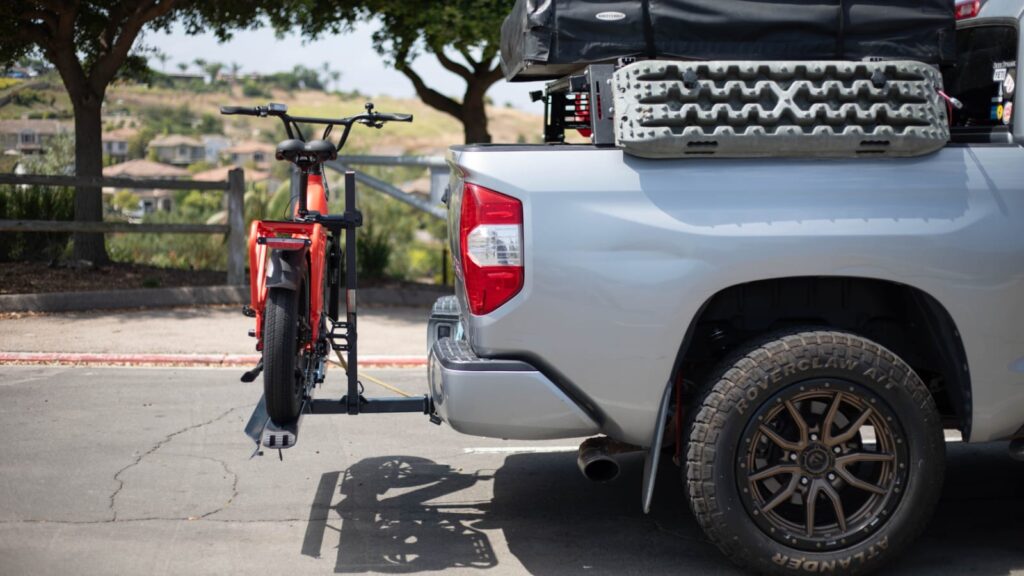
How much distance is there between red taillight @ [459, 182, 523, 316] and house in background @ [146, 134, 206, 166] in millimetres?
45409

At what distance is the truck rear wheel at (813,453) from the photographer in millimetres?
4520

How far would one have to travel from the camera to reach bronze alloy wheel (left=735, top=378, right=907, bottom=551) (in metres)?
4.55

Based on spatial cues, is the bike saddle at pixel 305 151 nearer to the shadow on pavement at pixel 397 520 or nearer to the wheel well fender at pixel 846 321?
the shadow on pavement at pixel 397 520

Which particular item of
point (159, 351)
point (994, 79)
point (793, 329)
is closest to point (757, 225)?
point (793, 329)

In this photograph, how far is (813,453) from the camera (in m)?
4.66

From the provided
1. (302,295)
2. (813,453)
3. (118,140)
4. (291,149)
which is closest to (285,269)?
(302,295)

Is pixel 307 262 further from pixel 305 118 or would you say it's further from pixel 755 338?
pixel 755 338

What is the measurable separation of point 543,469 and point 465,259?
7.34 ft

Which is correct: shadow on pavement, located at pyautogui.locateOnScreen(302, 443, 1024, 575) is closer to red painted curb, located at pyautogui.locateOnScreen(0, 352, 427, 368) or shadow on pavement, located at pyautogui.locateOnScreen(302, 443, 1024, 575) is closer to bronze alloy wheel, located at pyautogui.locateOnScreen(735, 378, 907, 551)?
bronze alloy wheel, located at pyautogui.locateOnScreen(735, 378, 907, 551)

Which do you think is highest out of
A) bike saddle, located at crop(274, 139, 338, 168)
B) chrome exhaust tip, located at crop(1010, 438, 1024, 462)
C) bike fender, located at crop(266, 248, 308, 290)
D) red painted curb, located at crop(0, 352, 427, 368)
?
bike saddle, located at crop(274, 139, 338, 168)

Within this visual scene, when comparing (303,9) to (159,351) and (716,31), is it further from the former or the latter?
(716,31)

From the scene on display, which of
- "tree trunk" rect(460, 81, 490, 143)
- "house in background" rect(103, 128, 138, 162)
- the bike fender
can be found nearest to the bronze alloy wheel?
the bike fender

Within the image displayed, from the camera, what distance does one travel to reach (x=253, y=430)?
5.19m

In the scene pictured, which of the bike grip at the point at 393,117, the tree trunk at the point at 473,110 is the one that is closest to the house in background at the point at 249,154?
the tree trunk at the point at 473,110
